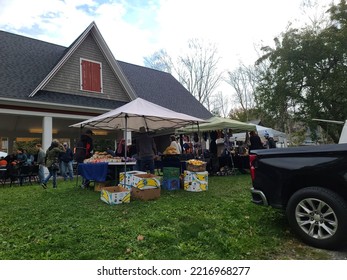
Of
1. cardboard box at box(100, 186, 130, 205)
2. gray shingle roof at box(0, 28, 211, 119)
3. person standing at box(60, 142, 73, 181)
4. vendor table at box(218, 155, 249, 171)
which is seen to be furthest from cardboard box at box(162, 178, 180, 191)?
gray shingle roof at box(0, 28, 211, 119)

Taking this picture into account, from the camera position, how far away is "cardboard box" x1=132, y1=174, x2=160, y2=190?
611 cm

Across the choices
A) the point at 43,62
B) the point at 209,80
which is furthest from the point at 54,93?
the point at 209,80

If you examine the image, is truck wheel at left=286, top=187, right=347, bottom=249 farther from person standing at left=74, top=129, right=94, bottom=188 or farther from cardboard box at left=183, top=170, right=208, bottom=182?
person standing at left=74, top=129, right=94, bottom=188

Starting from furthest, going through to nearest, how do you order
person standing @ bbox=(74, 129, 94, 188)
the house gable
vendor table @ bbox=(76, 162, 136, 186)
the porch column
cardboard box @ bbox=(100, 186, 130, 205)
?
the house gable → the porch column → person standing @ bbox=(74, 129, 94, 188) → vendor table @ bbox=(76, 162, 136, 186) → cardboard box @ bbox=(100, 186, 130, 205)

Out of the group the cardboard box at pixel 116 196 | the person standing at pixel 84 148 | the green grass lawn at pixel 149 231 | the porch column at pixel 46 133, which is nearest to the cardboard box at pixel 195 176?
the green grass lawn at pixel 149 231

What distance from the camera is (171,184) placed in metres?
7.52

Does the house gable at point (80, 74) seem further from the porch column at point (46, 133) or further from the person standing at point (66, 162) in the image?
the person standing at point (66, 162)

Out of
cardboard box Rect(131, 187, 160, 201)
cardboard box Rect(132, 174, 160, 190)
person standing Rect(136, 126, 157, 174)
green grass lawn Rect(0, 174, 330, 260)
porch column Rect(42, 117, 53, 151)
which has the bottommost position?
green grass lawn Rect(0, 174, 330, 260)

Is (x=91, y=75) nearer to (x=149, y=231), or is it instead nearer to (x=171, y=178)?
(x=171, y=178)

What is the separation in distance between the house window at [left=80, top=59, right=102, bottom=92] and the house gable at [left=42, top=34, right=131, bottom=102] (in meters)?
0.10

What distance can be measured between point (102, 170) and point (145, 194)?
75.2 inches

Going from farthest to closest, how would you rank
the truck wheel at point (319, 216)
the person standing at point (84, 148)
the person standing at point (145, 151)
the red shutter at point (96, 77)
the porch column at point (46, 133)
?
1. the red shutter at point (96, 77)
2. the porch column at point (46, 133)
3. the person standing at point (84, 148)
4. the person standing at point (145, 151)
5. the truck wheel at point (319, 216)

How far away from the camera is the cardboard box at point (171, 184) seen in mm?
7508

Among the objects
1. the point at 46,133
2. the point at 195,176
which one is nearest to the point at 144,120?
the point at 195,176
